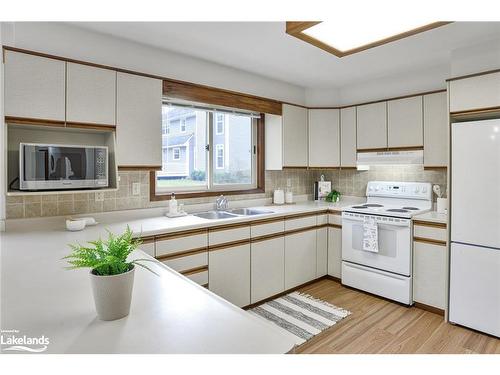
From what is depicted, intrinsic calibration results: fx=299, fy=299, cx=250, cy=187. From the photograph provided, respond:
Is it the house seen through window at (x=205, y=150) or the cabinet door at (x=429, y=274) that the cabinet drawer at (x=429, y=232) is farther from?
the house seen through window at (x=205, y=150)

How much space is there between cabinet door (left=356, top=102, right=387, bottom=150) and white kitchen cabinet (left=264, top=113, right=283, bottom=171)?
96 centimetres

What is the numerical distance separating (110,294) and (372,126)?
Result: 11.1 ft

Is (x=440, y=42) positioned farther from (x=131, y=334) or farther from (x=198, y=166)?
(x=131, y=334)

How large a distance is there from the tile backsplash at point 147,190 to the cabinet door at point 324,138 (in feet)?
1.21

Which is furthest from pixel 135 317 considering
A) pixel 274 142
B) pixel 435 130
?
pixel 435 130

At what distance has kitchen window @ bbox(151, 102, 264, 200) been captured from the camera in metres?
3.06

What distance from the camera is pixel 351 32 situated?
1703mm

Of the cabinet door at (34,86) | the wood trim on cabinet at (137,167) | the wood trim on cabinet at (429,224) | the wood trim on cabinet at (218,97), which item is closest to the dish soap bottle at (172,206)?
the wood trim on cabinet at (137,167)

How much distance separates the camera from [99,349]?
755 millimetres

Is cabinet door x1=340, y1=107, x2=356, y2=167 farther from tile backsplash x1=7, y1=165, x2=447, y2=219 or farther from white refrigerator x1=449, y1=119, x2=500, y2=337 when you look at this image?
white refrigerator x1=449, y1=119, x2=500, y2=337

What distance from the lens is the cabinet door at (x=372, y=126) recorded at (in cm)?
341

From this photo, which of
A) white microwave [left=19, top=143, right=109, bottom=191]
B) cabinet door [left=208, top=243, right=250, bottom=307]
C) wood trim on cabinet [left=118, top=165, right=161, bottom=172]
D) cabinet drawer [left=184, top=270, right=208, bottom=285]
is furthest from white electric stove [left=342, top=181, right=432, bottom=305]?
white microwave [left=19, top=143, right=109, bottom=191]
